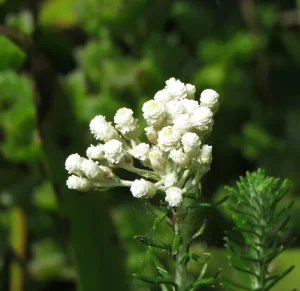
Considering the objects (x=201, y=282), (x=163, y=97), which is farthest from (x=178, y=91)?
(x=201, y=282)

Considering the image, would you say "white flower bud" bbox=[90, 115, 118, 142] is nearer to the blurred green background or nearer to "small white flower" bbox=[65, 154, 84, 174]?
"small white flower" bbox=[65, 154, 84, 174]

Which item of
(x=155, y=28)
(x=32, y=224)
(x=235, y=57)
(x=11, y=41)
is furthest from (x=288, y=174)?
(x=11, y=41)

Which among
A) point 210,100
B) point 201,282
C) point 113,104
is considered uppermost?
point 113,104

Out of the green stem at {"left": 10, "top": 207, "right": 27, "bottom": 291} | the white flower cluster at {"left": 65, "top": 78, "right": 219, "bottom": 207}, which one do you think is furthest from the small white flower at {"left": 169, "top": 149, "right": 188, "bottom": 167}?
the green stem at {"left": 10, "top": 207, "right": 27, "bottom": 291}

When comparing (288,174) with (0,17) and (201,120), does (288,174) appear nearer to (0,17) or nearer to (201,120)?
(0,17)

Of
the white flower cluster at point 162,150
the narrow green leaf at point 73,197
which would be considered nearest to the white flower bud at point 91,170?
the white flower cluster at point 162,150

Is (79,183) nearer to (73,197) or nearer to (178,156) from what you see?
(178,156)
